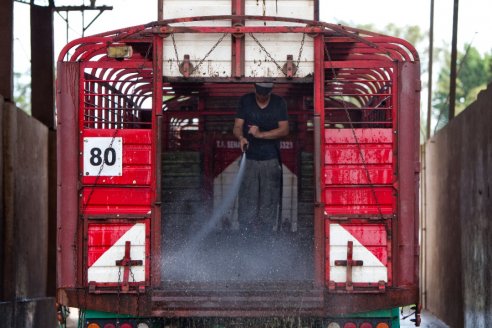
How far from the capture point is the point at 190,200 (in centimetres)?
1474

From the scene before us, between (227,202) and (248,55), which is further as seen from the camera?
(227,202)

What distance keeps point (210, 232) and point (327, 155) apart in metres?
3.04

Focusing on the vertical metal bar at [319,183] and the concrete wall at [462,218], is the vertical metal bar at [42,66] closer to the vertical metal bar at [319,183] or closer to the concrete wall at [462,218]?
the concrete wall at [462,218]

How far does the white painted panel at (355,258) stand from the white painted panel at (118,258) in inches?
66.5

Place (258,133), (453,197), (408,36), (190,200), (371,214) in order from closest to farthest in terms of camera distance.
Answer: (371,214)
(258,133)
(190,200)
(453,197)
(408,36)

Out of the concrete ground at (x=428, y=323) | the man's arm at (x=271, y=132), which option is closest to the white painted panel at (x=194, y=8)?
the man's arm at (x=271, y=132)

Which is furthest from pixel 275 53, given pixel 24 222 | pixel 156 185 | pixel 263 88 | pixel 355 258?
pixel 24 222

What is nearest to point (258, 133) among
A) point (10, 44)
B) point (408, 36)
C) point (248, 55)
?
point (248, 55)

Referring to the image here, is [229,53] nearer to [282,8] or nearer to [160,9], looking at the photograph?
[282,8]

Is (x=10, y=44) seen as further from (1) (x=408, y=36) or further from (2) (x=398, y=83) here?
(1) (x=408, y=36)

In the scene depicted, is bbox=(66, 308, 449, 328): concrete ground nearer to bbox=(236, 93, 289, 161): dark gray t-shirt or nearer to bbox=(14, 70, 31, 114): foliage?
bbox=(236, 93, 289, 161): dark gray t-shirt

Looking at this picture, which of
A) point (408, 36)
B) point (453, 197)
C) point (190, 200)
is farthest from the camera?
point (408, 36)

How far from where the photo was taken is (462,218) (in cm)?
1559

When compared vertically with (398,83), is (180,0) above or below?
above
